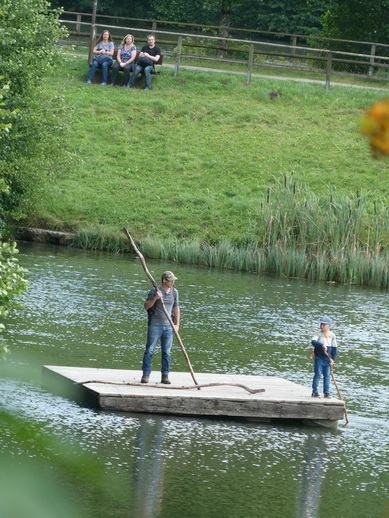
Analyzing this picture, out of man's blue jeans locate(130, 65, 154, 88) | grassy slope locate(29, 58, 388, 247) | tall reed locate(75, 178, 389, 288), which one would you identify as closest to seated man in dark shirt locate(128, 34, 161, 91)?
man's blue jeans locate(130, 65, 154, 88)

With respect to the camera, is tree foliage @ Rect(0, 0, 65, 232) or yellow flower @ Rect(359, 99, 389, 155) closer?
yellow flower @ Rect(359, 99, 389, 155)

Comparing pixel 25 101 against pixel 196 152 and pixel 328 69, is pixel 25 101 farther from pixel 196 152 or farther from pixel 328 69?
pixel 328 69

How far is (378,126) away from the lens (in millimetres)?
2289

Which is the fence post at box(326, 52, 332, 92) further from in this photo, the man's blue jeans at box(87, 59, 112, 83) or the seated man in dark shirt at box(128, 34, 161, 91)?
the man's blue jeans at box(87, 59, 112, 83)

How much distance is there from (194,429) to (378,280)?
17697 mm

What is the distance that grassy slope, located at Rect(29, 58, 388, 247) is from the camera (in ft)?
115

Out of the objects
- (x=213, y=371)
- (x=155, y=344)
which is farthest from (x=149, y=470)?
(x=213, y=371)

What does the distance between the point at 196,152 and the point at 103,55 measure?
6375mm

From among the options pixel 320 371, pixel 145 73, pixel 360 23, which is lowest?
pixel 320 371

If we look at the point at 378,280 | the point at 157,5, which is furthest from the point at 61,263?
the point at 157,5

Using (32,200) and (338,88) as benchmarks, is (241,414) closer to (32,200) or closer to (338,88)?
(32,200)

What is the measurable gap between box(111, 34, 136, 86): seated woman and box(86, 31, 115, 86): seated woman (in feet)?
1.19

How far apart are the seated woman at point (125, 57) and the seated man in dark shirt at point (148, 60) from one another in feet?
1.03

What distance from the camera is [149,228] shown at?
112ft
